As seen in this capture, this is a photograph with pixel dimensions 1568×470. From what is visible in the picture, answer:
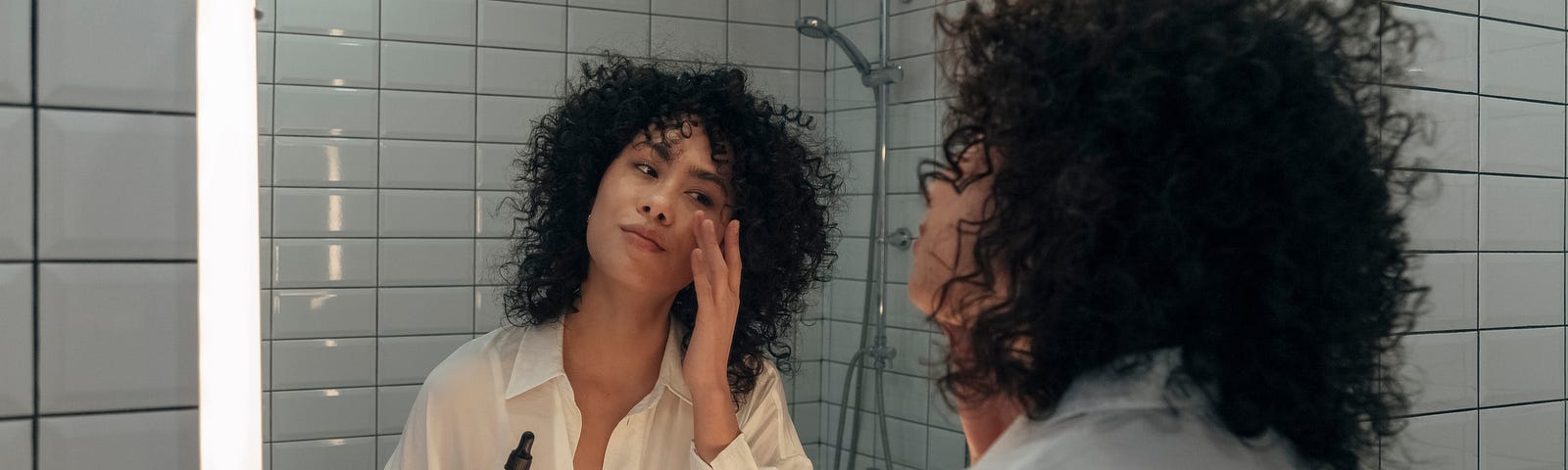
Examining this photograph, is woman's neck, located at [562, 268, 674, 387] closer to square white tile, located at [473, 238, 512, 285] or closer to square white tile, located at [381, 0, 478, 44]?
square white tile, located at [473, 238, 512, 285]

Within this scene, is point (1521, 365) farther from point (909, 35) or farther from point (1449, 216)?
point (909, 35)

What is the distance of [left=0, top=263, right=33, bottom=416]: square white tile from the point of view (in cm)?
58

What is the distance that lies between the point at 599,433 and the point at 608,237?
7.1 inches

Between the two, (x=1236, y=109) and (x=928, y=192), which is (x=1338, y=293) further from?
(x=928, y=192)

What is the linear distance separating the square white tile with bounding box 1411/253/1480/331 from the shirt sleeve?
0.67 metres

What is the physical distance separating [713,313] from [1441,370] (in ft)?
2.56

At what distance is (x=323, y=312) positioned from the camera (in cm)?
86

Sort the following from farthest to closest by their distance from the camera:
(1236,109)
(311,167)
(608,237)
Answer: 1. (608,237)
2. (311,167)
3. (1236,109)

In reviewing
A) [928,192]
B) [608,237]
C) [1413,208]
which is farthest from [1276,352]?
[1413,208]

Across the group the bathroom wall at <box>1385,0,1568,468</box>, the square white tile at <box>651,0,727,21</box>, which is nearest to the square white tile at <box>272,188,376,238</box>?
the square white tile at <box>651,0,727,21</box>

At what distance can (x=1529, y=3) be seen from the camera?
1.16m

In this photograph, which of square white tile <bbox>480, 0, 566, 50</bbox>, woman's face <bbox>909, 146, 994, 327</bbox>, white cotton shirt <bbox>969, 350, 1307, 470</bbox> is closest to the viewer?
white cotton shirt <bbox>969, 350, 1307, 470</bbox>

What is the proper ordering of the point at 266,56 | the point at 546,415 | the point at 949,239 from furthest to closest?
1. the point at 546,415
2. the point at 266,56
3. the point at 949,239

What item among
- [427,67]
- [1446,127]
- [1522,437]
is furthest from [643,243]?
[1522,437]
